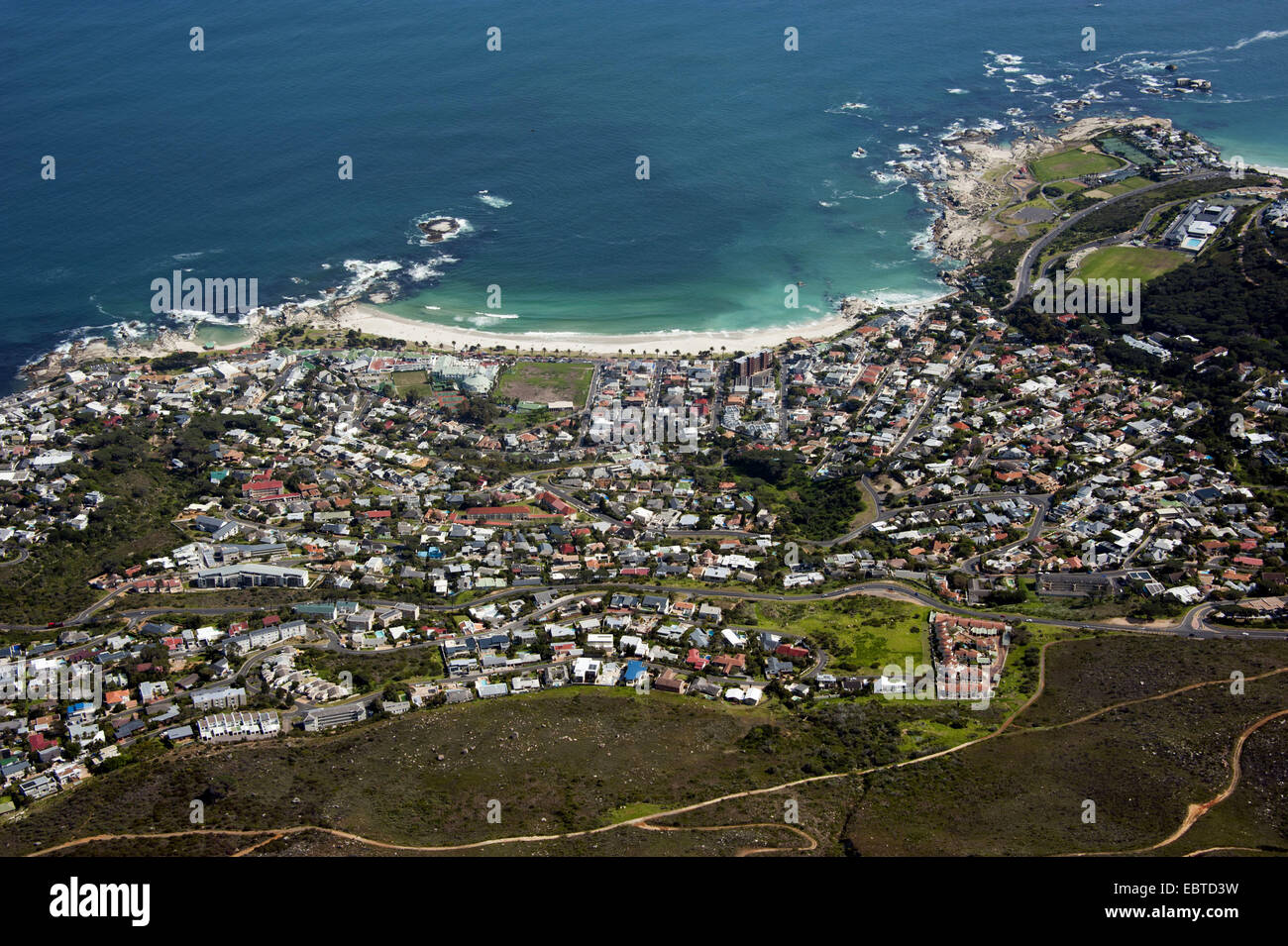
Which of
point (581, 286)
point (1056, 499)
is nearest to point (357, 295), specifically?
point (581, 286)

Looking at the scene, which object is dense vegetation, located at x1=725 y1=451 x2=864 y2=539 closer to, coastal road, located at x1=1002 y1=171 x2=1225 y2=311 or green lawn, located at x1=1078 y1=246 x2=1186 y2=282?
coastal road, located at x1=1002 y1=171 x2=1225 y2=311

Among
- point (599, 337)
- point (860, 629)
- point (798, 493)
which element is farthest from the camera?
point (599, 337)

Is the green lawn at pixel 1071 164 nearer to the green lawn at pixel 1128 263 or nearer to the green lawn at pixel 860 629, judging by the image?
the green lawn at pixel 1128 263

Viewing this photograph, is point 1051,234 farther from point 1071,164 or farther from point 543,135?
point 543,135

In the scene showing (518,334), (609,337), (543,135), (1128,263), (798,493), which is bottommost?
(798,493)

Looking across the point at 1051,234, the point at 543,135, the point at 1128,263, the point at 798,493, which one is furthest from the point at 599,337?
the point at 1128,263

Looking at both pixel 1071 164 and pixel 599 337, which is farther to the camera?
pixel 1071 164

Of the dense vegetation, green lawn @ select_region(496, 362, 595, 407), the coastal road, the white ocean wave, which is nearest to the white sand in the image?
green lawn @ select_region(496, 362, 595, 407)
